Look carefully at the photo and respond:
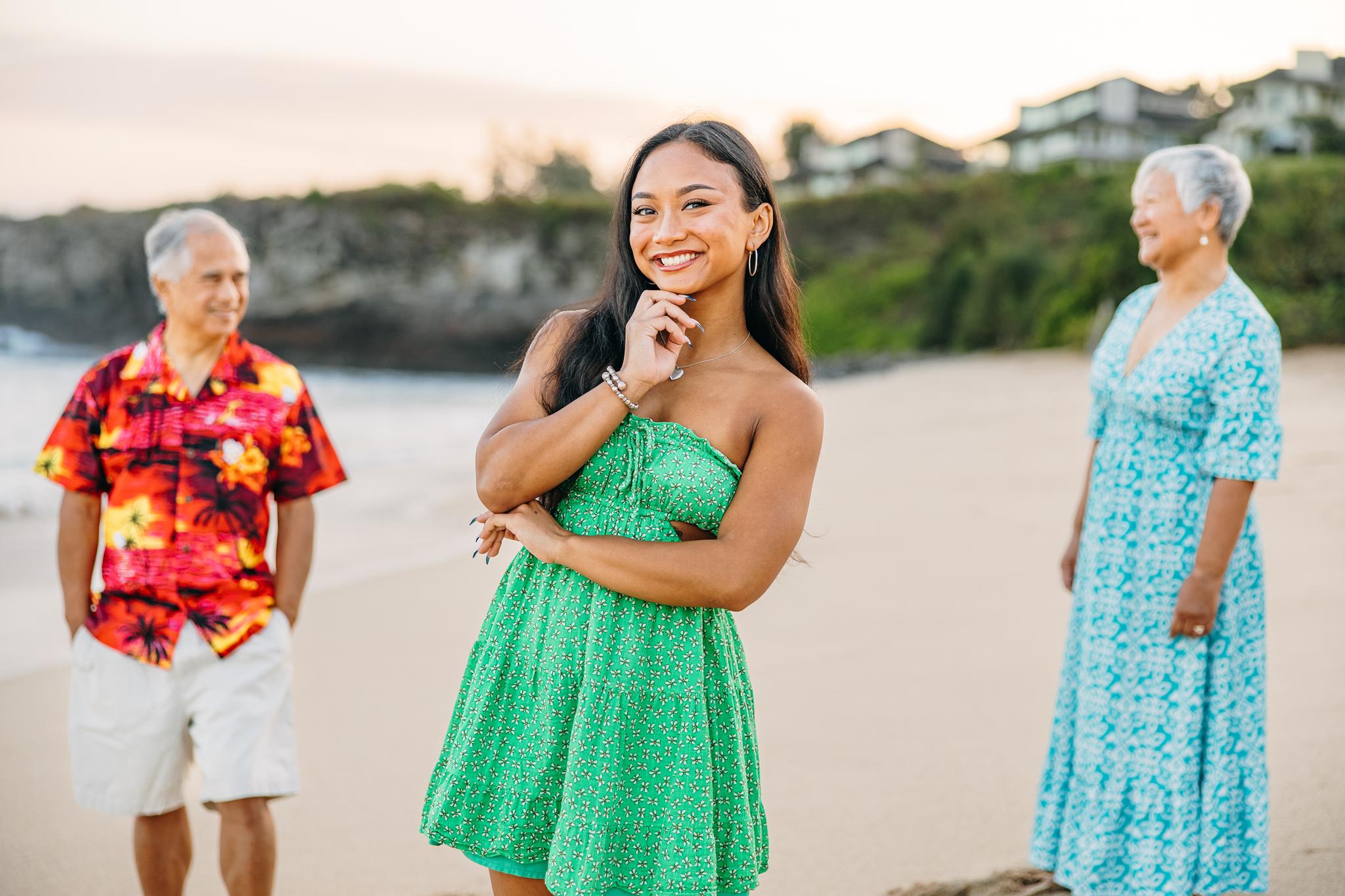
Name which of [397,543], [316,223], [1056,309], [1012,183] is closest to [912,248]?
[1012,183]

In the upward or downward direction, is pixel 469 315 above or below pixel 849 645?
above

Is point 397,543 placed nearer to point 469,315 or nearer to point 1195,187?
point 1195,187

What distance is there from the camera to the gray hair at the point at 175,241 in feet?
9.71

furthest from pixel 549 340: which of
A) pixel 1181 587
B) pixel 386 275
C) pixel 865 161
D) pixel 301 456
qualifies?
pixel 865 161

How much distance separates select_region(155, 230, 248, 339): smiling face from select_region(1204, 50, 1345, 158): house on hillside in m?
44.1

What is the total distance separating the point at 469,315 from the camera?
5550 cm

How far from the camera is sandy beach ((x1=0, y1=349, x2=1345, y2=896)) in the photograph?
3.66 meters

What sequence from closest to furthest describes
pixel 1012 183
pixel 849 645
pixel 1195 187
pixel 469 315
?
1. pixel 1195 187
2. pixel 849 645
3. pixel 1012 183
4. pixel 469 315

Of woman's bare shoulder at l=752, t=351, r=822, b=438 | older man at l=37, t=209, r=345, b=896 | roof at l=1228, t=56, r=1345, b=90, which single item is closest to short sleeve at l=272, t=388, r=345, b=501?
older man at l=37, t=209, r=345, b=896

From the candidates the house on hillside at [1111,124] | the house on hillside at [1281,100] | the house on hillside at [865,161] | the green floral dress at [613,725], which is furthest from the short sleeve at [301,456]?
the house on hillside at [865,161]

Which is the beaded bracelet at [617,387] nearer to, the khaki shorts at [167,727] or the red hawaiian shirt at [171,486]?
the red hawaiian shirt at [171,486]

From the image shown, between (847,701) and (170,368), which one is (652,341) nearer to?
(170,368)

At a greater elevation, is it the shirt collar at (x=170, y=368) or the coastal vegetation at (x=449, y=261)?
the coastal vegetation at (x=449, y=261)

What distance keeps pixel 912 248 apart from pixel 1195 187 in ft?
140
